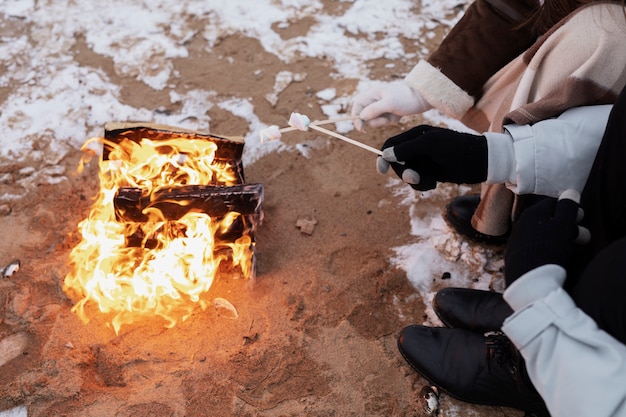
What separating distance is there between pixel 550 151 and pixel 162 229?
1469mm

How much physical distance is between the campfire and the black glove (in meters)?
0.60

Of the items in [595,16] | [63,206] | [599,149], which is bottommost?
[63,206]

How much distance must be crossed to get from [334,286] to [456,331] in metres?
0.54

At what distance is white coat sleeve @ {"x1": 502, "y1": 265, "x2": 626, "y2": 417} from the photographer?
1.24 meters

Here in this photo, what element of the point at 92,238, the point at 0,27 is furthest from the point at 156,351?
the point at 0,27

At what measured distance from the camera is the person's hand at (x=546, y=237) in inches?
57.2

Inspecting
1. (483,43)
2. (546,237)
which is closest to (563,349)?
(546,237)

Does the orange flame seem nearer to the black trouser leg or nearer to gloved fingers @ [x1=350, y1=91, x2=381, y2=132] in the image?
gloved fingers @ [x1=350, y1=91, x2=381, y2=132]

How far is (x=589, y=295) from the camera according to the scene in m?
1.37

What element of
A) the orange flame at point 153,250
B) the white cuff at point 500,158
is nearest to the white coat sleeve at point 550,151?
the white cuff at point 500,158

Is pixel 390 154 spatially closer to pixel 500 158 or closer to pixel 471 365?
pixel 500 158

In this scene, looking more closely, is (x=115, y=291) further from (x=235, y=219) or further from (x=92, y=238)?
(x=235, y=219)

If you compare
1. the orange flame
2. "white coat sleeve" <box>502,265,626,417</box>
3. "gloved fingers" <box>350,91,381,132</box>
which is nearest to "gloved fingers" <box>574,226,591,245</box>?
"white coat sleeve" <box>502,265,626,417</box>

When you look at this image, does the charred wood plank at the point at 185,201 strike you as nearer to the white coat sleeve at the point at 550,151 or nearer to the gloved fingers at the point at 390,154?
the gloved fingers at the point at 390,154
